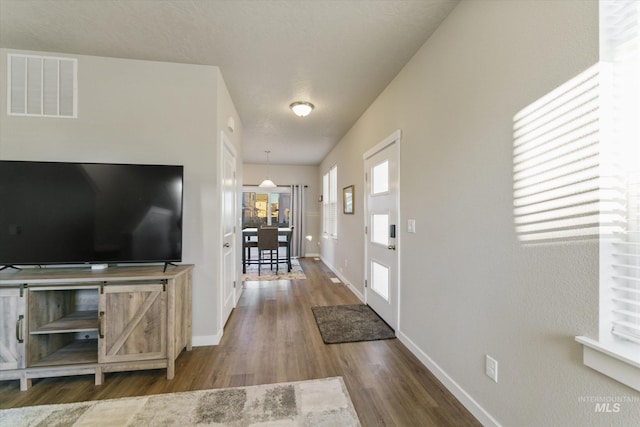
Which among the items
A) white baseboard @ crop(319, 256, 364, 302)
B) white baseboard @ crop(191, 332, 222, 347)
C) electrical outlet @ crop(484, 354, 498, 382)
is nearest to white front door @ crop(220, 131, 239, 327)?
white baseboard @ crop(191, 332, 222, 347)

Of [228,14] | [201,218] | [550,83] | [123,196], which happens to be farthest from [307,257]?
[550,83]

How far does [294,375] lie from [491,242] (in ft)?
5.72

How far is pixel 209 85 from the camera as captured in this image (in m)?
2.59

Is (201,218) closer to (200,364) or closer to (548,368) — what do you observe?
(200,364)

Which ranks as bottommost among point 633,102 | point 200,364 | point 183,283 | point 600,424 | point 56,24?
point 200,364

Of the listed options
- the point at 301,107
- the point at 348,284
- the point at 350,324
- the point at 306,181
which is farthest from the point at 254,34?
the point at 306,181

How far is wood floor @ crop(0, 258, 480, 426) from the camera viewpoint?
173cm

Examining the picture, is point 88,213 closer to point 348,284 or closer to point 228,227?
point 228,227

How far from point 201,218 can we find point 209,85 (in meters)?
1.33

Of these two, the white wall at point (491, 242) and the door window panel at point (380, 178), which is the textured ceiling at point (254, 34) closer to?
the white wall at point (491, 242)

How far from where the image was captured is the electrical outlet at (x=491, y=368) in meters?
1.50

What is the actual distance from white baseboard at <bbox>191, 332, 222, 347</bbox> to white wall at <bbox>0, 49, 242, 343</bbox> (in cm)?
4

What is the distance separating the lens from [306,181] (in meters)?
7.84

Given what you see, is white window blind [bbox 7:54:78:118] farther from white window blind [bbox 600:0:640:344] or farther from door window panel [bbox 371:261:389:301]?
white window blind [bbox 600:0:640:344]
